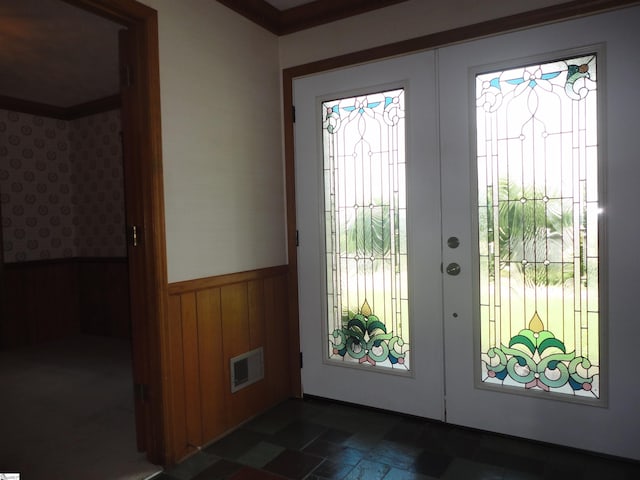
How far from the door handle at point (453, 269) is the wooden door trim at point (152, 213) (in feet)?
5.00

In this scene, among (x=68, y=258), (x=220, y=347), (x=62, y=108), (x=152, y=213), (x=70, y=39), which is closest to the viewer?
(x=152, y=213)

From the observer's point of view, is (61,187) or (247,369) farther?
(61,187)

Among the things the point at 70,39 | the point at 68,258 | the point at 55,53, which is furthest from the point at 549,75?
the point at 68,258

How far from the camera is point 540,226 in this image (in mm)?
2350

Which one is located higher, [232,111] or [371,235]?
[232,111]

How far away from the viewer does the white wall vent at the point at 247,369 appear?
2.73m

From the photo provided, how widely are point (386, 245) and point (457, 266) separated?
0.44 meters

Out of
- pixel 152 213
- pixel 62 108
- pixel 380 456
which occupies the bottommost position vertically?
pixel 380 456

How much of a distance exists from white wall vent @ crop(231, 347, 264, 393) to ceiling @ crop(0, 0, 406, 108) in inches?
82.9

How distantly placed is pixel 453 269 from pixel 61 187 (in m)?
4.61

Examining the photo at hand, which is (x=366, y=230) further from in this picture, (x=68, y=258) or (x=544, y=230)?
(x=68, y=258)

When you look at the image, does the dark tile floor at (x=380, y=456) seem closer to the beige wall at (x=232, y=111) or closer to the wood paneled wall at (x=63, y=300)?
the beige wall at (x=232, y=111)

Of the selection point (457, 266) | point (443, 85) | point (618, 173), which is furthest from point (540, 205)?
point (443, 85)

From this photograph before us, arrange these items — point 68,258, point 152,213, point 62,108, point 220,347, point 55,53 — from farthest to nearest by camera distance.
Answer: point 68,258, point 62,108, point 55,53, point 220,347, point 152,213
